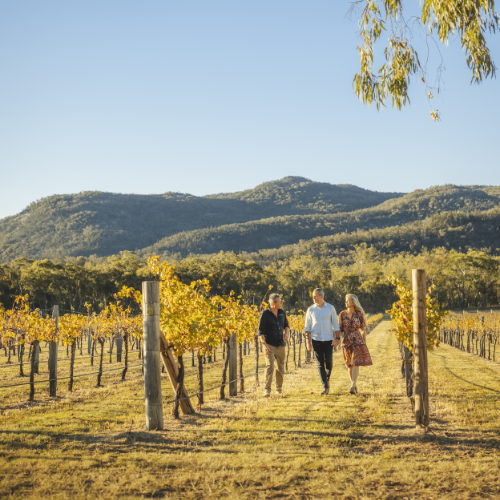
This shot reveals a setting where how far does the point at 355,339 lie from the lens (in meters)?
6.78

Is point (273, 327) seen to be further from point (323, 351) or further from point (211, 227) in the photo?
point (211, 227)

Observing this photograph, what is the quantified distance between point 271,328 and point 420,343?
2385 mm

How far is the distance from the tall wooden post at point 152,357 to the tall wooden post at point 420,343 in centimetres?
316

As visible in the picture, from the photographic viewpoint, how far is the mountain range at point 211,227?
404 ft

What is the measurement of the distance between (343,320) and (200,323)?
2375 millimetres

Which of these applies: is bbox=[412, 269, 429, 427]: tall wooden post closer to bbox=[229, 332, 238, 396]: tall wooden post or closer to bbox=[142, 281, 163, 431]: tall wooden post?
bbox=[142, 281, 163, 431]: tall wooden post

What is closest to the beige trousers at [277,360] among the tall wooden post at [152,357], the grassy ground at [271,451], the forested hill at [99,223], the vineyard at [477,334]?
the grassy ground at [271,451]

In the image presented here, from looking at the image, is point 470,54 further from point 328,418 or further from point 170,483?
point 170,483

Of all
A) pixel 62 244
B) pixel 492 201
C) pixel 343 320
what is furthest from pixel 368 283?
pixel 492 201

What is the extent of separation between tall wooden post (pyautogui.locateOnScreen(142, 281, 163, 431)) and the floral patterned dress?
2932 mm

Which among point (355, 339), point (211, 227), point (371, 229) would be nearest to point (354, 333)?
point (355, 339)

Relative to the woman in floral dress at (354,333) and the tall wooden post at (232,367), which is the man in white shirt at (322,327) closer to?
the woman in floral dress at (354,333)

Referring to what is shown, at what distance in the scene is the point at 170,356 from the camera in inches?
275

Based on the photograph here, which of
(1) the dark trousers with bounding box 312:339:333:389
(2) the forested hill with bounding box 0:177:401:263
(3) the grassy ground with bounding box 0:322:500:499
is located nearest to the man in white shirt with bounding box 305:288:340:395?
(1) the dark trousers with bounding box 312:339:333:389
